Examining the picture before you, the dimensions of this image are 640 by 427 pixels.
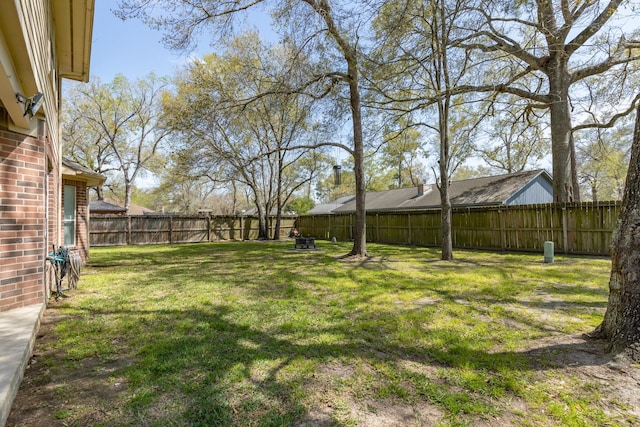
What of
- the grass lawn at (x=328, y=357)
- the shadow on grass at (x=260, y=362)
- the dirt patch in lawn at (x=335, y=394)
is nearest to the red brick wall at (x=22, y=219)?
the grass lawn at (x=328, y=357)

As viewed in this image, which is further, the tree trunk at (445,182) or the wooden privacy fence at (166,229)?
the wooden privacy fence at (166,229)

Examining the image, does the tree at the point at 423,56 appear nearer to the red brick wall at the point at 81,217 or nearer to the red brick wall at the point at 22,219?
the red brick wall at the point at 22,219

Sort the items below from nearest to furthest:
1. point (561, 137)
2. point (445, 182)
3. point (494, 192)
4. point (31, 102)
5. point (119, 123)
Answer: point (31, 102) → point (445, 182) → point (561, 137) → point (494, 192) → point (119, 123)

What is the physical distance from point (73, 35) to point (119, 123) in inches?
832

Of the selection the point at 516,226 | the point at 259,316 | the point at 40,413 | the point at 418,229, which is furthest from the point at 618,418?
the point at 418,229

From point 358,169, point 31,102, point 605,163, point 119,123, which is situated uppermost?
point 119,123

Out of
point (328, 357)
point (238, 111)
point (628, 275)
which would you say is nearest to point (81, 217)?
A: point (238, 111)

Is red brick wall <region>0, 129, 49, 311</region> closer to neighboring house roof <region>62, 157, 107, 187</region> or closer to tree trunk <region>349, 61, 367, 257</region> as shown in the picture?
neighboring house roof <region>62, 157, 107, 187</region>

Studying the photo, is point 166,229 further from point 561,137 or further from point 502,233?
point 561,137

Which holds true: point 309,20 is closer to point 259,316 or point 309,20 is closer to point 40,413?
point 259,316

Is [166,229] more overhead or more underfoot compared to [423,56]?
more underfoot

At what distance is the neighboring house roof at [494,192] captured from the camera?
1655 cm

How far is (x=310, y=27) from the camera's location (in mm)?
8047

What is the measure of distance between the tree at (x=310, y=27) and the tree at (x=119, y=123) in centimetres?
1529
